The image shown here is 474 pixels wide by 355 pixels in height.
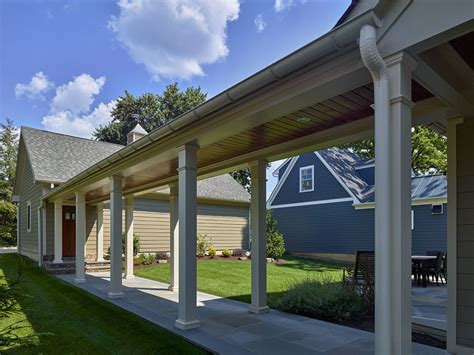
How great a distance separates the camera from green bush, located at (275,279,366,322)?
5734 millimetres

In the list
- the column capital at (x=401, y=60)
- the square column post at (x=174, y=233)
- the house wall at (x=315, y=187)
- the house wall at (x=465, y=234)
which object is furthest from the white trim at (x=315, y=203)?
the column capital at (x=401, y=60)

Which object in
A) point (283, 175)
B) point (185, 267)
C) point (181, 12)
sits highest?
point (181, 12)

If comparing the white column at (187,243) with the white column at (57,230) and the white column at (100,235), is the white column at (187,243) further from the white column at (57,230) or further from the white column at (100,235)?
the white column at (100,235)

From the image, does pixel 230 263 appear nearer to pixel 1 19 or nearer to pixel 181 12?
pixel 181 12

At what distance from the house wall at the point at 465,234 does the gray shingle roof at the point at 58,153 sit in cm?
1260

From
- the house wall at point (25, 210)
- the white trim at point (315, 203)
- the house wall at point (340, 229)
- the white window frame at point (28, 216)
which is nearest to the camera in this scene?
the house wall at point (340, 229)

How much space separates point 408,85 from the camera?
2.69 m

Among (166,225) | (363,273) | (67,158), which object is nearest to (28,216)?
(67,158)

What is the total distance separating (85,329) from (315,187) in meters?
14.8

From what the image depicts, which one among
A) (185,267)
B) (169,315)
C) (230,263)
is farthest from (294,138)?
(230,263)

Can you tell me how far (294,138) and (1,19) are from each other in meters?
6.82

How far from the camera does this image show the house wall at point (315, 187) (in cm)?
1767

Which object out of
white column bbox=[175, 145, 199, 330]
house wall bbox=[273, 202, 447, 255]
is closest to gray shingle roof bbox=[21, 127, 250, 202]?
house wall bbox=[273, 202, 447, 255]

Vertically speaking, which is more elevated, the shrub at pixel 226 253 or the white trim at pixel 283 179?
the white trim at pixel 283 179
